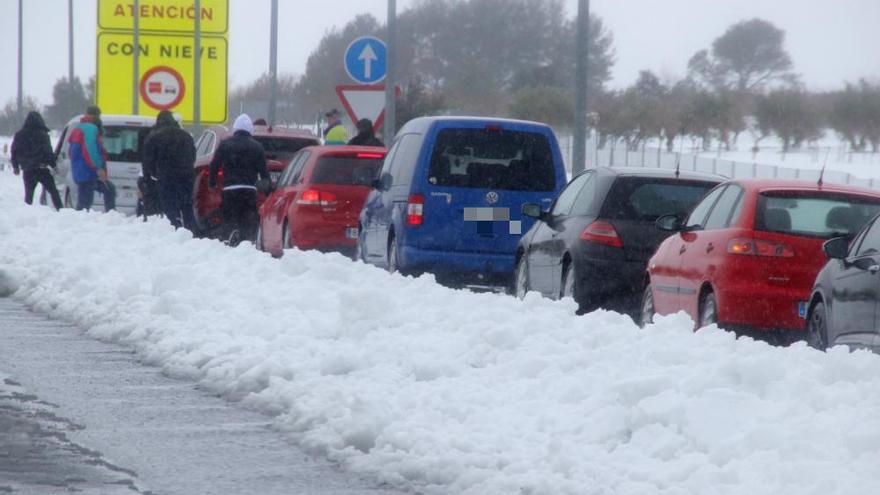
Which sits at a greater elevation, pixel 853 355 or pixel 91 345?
pixel 853 355

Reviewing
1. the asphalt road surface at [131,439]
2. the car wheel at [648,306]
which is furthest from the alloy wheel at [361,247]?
the asphalt road surface at [131,439]

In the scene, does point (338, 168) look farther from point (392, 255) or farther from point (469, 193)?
point (469, 193)

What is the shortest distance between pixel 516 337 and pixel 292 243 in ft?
38.0

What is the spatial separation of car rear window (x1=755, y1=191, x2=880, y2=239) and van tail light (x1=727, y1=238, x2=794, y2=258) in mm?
178

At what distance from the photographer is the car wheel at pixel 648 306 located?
14.6 metres

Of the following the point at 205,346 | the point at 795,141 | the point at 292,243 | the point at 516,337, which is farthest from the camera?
the point at 795,141

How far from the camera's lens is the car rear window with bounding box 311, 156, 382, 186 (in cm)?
2170

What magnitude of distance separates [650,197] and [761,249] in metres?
2.87

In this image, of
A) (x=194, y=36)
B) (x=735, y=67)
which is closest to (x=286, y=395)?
(x=194, y=36)

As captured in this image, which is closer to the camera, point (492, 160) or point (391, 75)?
point (492, 160)

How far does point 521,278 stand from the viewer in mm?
17375

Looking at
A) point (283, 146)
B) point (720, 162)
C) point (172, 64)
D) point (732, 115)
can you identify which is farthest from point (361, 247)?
point (732, 115)

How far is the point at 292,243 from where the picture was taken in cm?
2194

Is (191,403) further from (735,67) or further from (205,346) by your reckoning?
(735,67)
